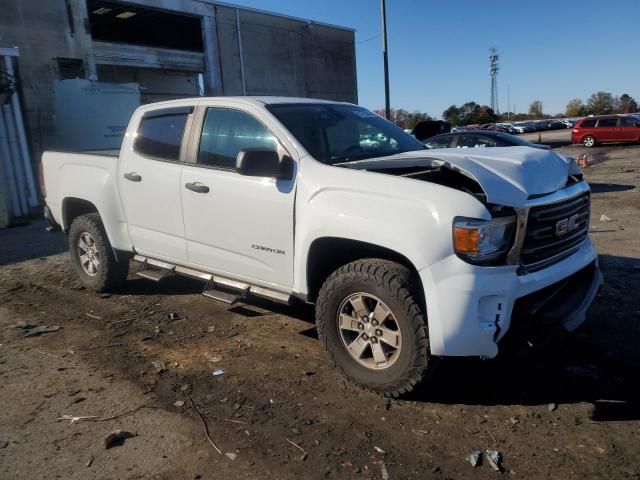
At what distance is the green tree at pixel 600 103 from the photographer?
8049 cm

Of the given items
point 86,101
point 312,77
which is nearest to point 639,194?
point 86,101

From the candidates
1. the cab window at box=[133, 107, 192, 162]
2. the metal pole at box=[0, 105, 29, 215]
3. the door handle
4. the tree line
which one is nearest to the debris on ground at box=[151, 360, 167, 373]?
the door handle

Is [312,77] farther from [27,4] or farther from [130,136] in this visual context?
[130,136]

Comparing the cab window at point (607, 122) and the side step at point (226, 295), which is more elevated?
the cab window at point (607, 122)

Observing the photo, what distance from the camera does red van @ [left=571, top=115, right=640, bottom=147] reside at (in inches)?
1099

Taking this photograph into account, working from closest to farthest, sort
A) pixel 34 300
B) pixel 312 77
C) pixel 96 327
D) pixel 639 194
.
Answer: pixel 96 327 → pixel 34 300 → pixel 639 194 → pixel 312 77

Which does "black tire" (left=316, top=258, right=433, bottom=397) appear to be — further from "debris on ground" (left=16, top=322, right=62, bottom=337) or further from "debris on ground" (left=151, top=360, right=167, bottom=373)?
"debris on ground" (left=16, top=322, right=62, bottom=337)

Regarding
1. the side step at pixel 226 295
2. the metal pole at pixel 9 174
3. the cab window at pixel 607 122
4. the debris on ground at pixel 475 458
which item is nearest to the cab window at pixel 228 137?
the side step at pixel 226 295

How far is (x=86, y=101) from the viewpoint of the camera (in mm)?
14781

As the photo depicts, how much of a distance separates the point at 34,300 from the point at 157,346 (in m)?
2.27

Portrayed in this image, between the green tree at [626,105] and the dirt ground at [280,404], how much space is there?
270 ft

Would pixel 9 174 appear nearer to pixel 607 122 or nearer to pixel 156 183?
pixel 156 183

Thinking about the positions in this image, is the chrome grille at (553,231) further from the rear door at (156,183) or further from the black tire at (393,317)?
the rear door at (156,183)

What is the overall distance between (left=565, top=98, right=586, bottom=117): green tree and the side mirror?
9309 cm
